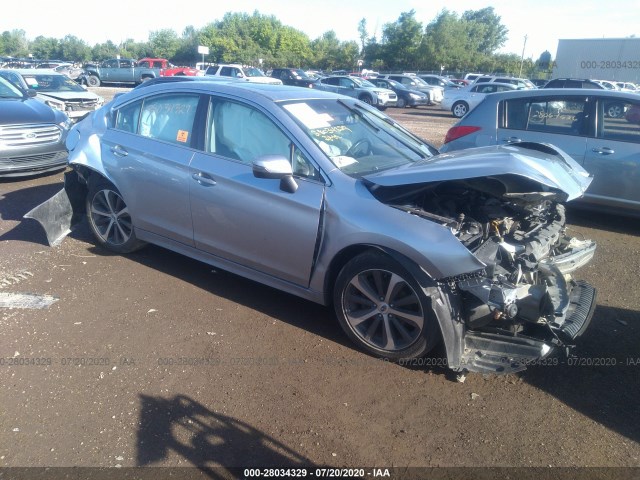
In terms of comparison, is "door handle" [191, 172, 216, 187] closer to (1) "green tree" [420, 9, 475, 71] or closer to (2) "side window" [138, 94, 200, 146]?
(2) "side window" [138, 94, 200, 146]

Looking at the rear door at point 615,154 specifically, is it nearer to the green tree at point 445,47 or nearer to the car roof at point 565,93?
the car roof at point 565,93

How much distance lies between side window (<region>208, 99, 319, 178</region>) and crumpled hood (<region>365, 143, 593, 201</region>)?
0.61 m

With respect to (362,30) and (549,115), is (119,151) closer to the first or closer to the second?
(549,115)

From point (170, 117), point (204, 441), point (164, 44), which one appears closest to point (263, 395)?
point (204, 441)

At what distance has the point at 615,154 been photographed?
6.15 metres

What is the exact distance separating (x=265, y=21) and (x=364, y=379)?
91358mm

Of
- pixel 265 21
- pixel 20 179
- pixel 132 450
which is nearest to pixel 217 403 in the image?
pixel 132 450

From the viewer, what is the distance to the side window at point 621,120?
241 inches

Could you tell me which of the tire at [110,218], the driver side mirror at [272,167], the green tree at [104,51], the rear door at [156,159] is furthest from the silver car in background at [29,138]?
the green tree at [104,51]

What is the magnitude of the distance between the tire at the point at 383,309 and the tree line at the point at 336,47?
55560 mm

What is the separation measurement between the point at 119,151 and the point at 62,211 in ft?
3.45

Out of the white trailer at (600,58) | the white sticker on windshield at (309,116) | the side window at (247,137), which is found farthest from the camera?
the white trailer at (600,58)

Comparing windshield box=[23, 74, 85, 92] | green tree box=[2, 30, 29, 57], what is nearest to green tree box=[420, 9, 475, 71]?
windshield box=[23, 74, 85, 92]

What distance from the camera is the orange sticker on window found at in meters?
4.50
